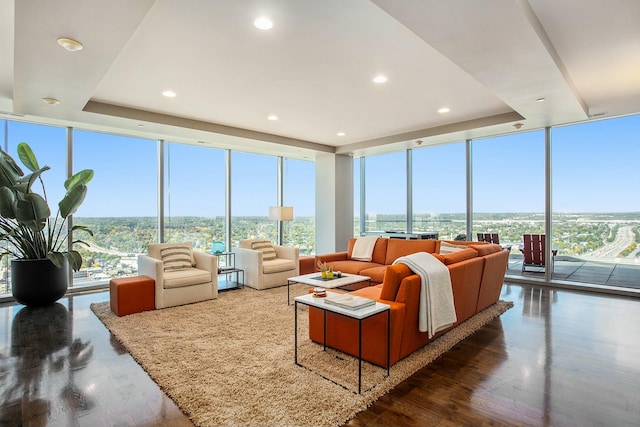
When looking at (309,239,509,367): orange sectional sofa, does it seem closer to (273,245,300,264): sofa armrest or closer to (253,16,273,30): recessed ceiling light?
(253,16,273,30): recessed ceiling light

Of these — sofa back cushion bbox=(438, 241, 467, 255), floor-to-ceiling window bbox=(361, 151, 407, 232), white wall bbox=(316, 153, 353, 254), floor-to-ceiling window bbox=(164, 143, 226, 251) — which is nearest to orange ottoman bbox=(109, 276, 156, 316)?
floor-to-ceiling window bbox=(164, 143, 226, 251)

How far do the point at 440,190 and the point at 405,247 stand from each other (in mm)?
2478

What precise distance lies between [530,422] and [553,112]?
4401mm

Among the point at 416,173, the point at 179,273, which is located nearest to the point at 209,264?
the point at 179,273

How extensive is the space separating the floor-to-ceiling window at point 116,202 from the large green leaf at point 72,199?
46.0 inches

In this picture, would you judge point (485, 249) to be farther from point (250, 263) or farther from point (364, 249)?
point (250, 263)

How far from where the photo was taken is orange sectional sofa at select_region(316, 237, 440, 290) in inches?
206

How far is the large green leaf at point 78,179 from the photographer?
5035 millimetres

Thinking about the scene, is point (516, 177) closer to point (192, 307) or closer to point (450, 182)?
point (450, 182)

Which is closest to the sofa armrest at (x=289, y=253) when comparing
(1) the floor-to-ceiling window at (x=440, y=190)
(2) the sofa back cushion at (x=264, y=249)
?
(2) the sofa back cushion at (x=264, y=249)

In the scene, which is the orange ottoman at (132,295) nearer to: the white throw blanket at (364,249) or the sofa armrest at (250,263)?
the sofa armrest at (250,263)

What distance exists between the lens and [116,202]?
637 centimetres

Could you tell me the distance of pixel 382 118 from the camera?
5762 mm

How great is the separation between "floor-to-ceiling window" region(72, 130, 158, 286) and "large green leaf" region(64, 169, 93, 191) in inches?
41.9
